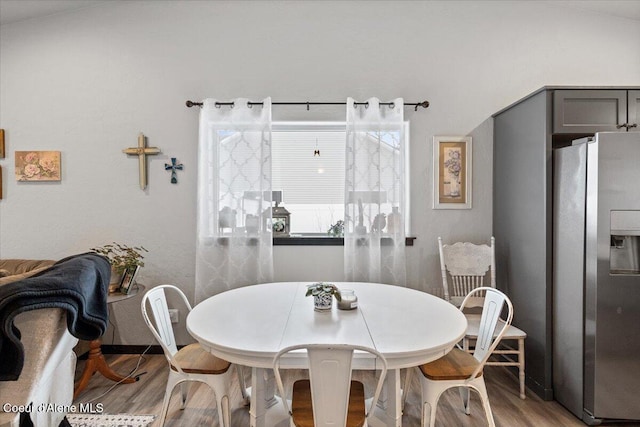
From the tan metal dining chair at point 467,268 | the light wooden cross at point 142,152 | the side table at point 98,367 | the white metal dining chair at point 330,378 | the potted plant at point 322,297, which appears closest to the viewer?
the white metal dining chair at point 330,378

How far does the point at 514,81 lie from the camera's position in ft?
9.53

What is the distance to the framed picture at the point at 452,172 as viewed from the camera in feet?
9.58

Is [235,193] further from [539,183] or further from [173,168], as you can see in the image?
[539,183]

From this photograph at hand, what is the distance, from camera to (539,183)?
90.7 inches

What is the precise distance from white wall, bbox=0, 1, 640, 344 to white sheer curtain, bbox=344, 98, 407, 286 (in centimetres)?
21

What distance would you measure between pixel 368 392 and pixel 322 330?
1.09 m

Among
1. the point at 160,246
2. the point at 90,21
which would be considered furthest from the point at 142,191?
the point at 90,21

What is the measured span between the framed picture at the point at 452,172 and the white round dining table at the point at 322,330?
1.15 metres

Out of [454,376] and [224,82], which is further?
[224,82]

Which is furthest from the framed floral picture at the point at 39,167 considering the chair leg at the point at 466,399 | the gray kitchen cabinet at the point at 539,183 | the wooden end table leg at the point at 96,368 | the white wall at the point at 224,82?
the gray kitchen cabinet at the point at 539,183

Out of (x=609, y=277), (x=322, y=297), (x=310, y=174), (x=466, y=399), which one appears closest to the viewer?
(x=322, y=297)

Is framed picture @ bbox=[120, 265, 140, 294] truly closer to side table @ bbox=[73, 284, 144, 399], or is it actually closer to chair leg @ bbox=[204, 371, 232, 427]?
side table @ bbox=[73, 284, 144, 399]

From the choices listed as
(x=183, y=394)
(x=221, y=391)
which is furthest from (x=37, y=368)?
(x=183, y=394)

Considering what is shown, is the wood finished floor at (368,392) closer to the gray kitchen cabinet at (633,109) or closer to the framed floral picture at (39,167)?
the framed floral picture at (39,167)
